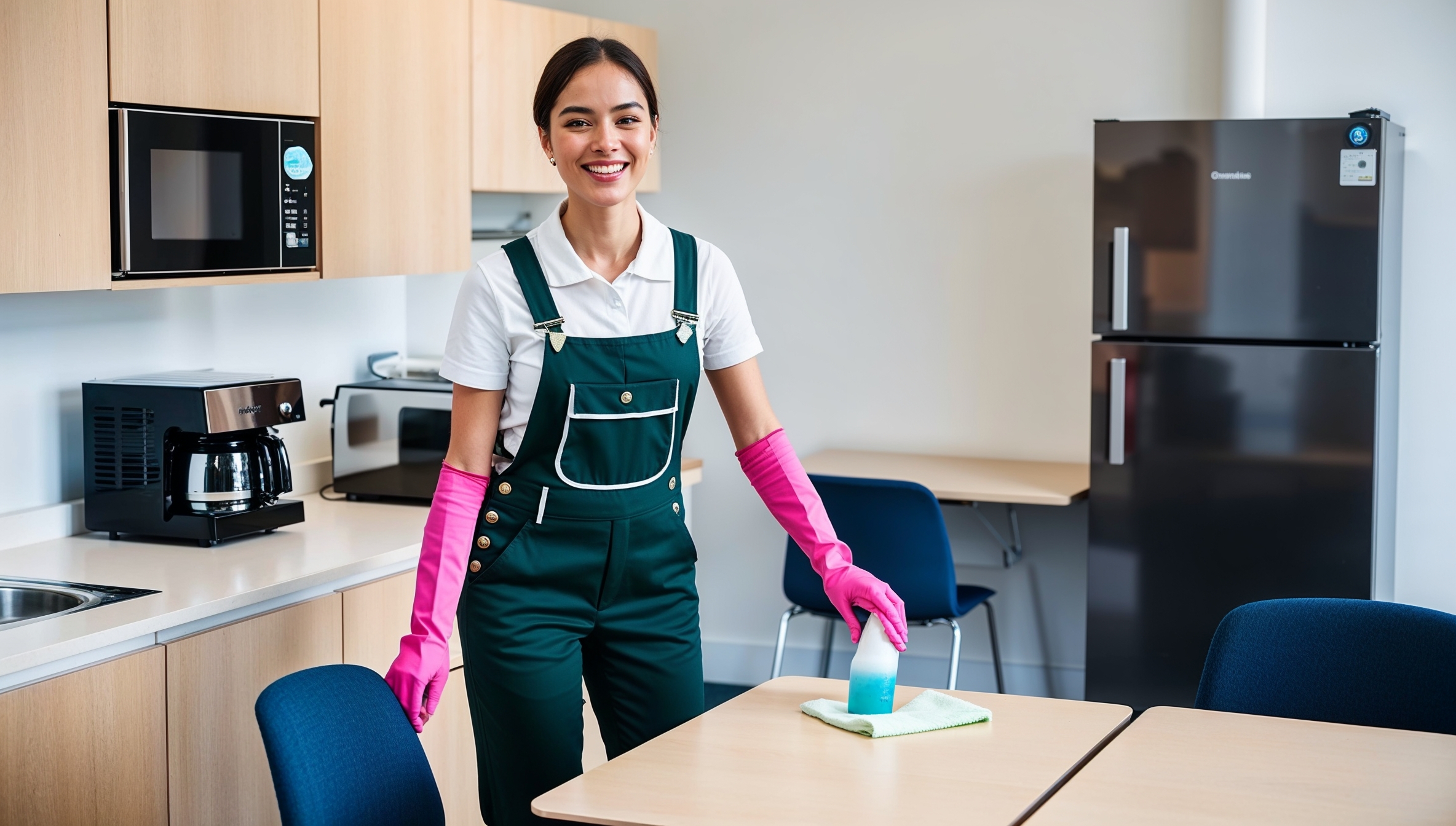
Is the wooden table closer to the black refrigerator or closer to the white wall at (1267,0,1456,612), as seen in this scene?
the black refrigerator

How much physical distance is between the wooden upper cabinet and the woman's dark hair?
54.6 inches

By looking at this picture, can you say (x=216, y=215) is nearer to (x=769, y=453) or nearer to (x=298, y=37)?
(x=298, y=37)

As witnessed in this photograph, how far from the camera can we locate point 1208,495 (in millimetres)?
3566

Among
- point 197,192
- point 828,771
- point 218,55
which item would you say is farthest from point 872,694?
point 218,55

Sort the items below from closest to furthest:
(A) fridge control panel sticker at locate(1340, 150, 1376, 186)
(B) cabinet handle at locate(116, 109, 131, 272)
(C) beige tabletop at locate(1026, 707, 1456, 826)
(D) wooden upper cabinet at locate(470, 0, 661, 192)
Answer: (C) beige tabletop at locate(1026, 707, 1456, 826) → (B) cabinet handle at locate(116, 109, 131, 272) → (A) fridge control panel sticker at locate(1340, 150, 1376, 186) → (D) wooden upper cabinet at locate(470, 0, 661, 192)

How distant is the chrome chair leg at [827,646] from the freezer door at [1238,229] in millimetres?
1303

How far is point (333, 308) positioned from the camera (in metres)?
3.59

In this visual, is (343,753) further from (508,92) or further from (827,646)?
(827,646)

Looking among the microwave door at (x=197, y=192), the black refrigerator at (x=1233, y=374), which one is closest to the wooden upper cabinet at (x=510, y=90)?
the microwave door at (x=197, y=192)

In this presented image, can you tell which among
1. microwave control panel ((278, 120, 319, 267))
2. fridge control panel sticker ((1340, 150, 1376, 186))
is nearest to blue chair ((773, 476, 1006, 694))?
fridge control panel sticker ((1340, 150, 1376, 186))

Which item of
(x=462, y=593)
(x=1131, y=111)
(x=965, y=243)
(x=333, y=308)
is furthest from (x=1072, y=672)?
(x=462, y=593)

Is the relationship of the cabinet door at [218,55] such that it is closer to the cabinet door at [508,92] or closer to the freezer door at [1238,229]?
the cabinet door at [508,92]

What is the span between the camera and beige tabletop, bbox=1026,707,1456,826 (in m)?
1.52

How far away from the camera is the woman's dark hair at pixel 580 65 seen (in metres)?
1.98
